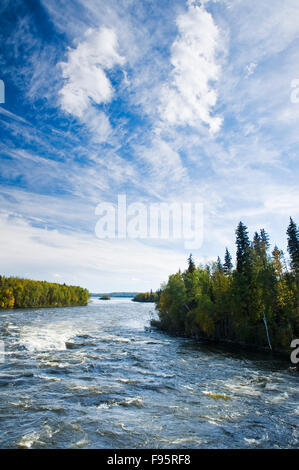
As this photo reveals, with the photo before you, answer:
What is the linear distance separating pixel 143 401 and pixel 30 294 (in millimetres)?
120803

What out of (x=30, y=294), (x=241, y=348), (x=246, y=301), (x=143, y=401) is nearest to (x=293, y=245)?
(x=246, y=301)

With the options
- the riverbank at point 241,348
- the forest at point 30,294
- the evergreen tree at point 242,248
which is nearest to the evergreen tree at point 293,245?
the evergreen tree at point 242,248

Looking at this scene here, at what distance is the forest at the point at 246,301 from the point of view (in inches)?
1389

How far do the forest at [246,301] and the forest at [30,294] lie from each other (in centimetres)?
8154

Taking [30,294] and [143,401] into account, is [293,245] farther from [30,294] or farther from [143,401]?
[30,294]

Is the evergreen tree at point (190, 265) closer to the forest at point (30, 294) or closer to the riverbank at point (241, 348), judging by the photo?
the riverbank at point (241, 348)

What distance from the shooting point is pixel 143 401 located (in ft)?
54.7
